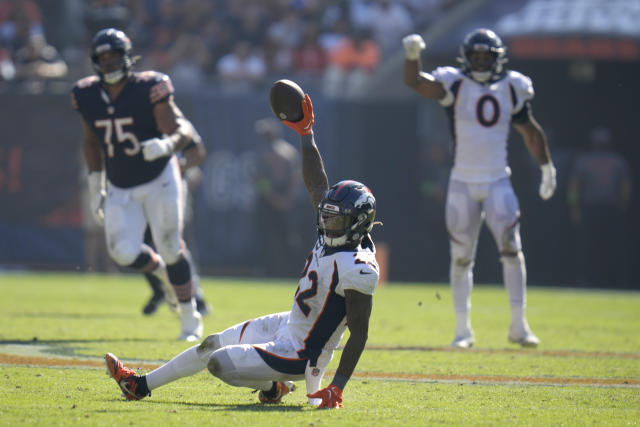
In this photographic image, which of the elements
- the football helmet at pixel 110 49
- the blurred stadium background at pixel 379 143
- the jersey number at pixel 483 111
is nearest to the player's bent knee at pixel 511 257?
the jersey number at pixel 483 111

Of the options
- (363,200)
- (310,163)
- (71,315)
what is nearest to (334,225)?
(363,200)

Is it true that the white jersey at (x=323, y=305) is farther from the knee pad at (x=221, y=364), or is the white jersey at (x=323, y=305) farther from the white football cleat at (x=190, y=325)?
the white football cleat at (x=190, y=325)

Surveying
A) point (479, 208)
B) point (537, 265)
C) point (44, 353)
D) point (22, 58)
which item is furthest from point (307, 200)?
point (44, 353)

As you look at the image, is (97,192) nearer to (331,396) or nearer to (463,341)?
(463,341)

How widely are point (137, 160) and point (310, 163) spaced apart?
2.52 meters

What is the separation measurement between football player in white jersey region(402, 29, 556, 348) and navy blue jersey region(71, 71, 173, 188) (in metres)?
1.95

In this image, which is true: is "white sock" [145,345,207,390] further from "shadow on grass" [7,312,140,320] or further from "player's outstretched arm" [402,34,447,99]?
"shadow on grass" [7,312,140,320]

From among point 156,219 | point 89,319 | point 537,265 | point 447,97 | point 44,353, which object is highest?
point 447,97

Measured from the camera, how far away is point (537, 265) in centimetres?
1648

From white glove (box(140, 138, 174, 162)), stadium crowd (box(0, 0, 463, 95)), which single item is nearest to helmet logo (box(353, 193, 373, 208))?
white glove (box(140, 138, 174, 162))

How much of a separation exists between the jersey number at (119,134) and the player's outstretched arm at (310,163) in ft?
7.68

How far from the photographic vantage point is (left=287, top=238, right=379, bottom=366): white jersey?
17.5 feet

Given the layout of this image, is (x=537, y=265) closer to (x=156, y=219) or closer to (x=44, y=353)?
(x=156, y=219)

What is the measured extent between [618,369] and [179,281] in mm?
3023
